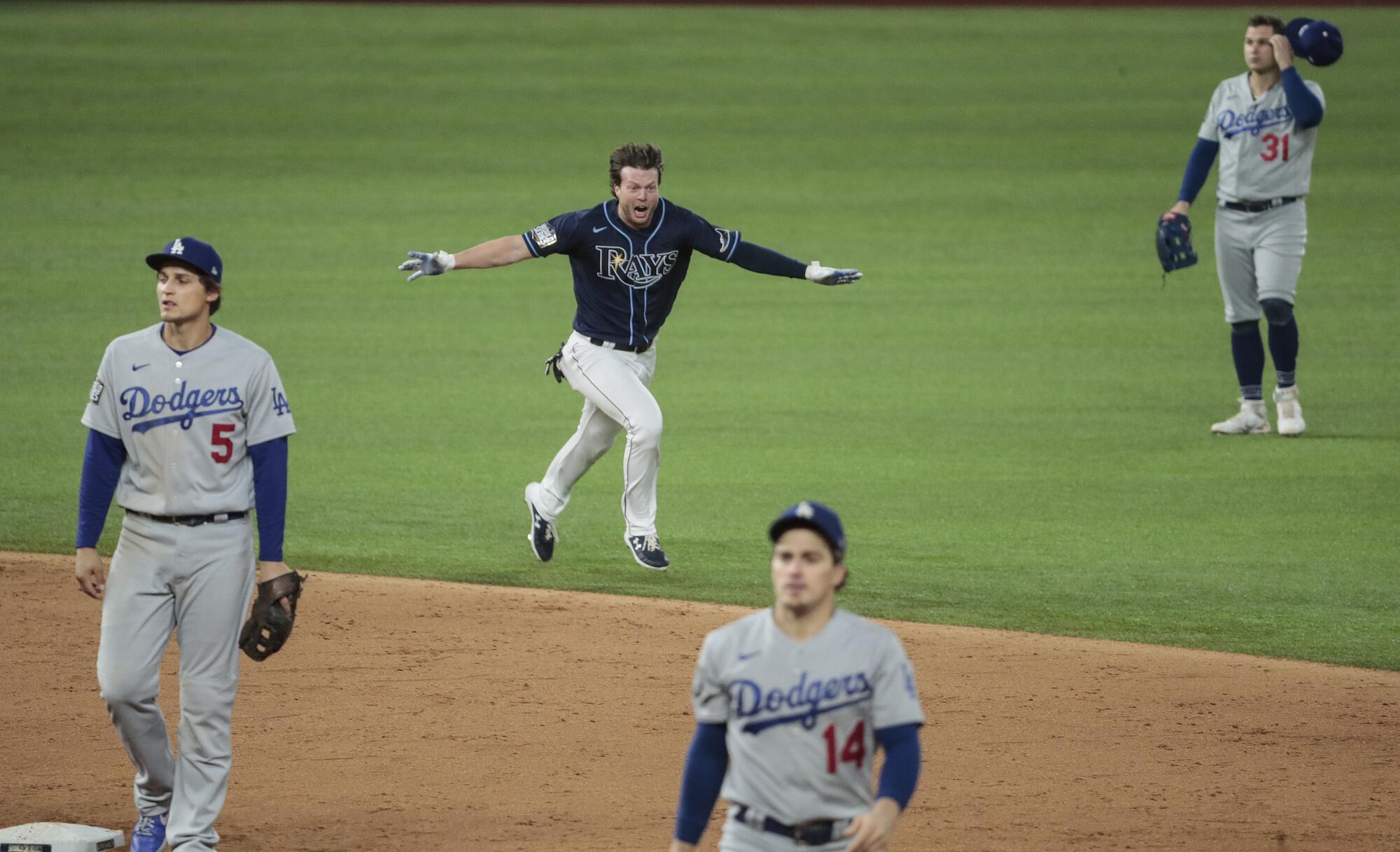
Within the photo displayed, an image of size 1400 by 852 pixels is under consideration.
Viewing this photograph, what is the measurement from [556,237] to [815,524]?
4995 mm

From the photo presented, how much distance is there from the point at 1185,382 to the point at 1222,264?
240cm

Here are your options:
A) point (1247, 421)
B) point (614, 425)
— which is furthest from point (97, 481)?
point (1247, 421)

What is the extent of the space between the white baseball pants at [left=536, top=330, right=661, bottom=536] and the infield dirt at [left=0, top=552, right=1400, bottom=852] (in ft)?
1.88

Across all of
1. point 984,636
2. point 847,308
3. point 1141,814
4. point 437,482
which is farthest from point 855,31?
point 1141,814

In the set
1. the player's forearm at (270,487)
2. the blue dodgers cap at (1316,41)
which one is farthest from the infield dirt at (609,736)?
the blue dodgers cap at (1316,41)

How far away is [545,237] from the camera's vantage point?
28.6 feet

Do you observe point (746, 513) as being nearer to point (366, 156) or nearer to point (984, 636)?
point (984, 636)

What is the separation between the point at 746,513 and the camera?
35.1 feet

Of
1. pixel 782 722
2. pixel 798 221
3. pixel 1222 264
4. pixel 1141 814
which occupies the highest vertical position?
pixel 798 221

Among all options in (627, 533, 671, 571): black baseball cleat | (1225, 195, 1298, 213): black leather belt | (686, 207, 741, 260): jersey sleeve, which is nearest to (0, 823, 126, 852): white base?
(627, 533, 671, 571): black baseball cleat

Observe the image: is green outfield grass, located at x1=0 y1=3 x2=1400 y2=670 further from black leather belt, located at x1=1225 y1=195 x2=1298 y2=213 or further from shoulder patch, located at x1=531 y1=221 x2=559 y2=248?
shoulder patch, located at x1=531 y1=221 x2=559 y2=248

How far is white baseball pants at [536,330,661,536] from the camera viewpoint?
8656 mm

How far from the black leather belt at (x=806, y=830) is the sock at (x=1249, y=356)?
29.0 ft

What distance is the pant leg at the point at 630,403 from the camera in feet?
28.3
